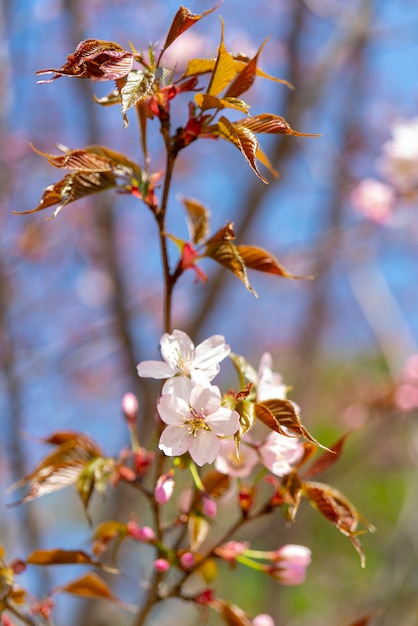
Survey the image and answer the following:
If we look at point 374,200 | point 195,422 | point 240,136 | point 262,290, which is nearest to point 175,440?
point 195,422

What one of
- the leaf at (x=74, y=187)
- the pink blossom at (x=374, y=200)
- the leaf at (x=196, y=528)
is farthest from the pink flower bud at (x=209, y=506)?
the pink blossom at (x=374, y=200)

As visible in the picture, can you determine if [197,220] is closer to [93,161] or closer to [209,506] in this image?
[93,161]

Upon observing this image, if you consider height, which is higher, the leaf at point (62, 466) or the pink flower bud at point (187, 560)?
the leaf at point (62, 466)

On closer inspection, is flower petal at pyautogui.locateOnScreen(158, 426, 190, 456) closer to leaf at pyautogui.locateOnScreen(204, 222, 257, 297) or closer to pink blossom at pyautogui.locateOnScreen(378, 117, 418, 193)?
leaf at pyautogui.locateOnScreen(204, 222, 257, 297)

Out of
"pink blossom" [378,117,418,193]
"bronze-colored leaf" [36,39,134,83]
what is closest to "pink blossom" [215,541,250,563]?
"bronze-colored leaf" [36,39,134,83]

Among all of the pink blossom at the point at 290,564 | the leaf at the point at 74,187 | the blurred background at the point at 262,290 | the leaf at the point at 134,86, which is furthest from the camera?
the blurred background at the point at 262,290

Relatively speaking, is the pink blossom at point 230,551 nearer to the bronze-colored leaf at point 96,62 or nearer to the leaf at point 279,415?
the leaf at point 279,415
